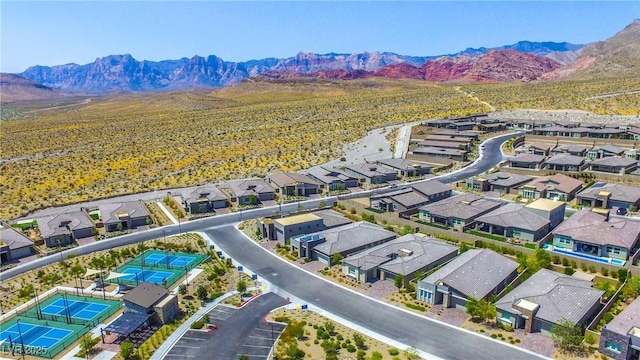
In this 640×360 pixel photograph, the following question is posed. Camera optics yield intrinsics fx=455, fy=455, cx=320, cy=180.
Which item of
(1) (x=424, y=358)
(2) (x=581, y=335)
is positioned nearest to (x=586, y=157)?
(2) (x=581, y=335)

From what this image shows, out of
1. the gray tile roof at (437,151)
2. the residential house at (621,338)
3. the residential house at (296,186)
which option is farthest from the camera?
the gray tile roof at (437,151)

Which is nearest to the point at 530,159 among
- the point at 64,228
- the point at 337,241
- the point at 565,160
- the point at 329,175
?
the point at 565,160

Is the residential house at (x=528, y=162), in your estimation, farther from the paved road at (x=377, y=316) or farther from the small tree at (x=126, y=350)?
the small tree at (x=126, y=350)

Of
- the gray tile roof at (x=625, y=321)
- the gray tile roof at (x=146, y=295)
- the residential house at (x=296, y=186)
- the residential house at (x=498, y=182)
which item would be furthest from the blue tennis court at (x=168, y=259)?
the residential house at (x=498, y=182)

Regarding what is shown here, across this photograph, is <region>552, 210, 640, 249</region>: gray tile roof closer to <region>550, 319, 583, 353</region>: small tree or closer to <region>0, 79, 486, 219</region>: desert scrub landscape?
<region>550, 319, 583, 353</region>: small tree

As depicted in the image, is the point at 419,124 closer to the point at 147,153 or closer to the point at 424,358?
the point at 147,153

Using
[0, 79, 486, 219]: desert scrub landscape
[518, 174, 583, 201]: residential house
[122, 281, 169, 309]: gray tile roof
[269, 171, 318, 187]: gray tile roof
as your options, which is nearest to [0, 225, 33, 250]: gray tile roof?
[0, 79, 486, 219]: desert scrub landscape

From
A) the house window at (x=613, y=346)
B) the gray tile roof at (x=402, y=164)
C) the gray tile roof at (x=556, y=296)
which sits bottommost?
the house window at (x=613, y=346)
